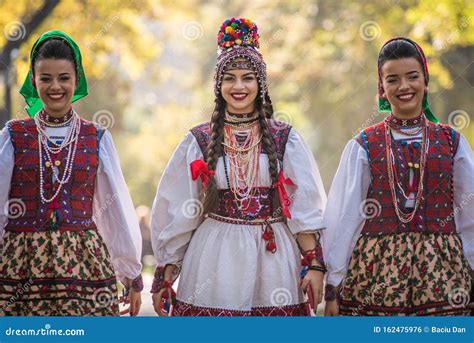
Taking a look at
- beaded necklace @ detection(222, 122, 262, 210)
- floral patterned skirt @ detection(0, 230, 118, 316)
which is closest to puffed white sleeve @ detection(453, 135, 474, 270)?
beaded necklace @ detection(222, 122, 262, 210)

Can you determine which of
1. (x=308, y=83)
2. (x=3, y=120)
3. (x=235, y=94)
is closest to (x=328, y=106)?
(x=308, y=83)

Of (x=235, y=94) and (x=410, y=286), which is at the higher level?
(x=235, y=94)

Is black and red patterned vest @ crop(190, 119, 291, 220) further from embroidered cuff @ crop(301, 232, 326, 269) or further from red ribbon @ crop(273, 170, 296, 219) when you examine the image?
embroidered cuff @ crop(301, 232, 326, 269)

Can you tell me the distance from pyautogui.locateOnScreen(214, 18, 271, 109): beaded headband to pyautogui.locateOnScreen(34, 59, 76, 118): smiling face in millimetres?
728

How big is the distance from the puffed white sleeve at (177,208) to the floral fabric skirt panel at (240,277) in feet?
0.36

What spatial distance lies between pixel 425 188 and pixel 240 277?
972 mm

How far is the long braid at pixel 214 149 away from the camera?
4.02 m

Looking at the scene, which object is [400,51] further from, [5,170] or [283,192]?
[5,170]

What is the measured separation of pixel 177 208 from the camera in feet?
13.3

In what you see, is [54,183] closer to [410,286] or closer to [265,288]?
[265,288]

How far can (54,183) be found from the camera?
12.7ft

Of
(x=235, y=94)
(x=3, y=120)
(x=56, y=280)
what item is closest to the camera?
(x=56, y=280)

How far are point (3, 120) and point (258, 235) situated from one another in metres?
3.63

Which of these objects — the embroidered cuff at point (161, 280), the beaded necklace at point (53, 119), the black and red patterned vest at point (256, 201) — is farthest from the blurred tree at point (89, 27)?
the embroidered cuff at point (161, 280)
